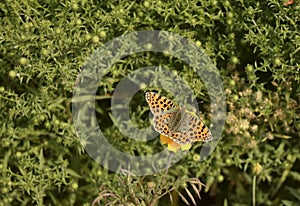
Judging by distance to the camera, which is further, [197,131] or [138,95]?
[138,95]

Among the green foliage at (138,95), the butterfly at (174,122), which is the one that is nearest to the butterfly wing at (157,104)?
the butterfly at (174,122)

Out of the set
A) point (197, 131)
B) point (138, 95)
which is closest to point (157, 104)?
point (197, 131)

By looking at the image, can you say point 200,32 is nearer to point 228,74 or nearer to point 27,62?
point 228,74

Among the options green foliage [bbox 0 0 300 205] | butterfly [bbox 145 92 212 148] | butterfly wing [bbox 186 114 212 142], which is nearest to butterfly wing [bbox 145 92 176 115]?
butterfly [bbox 145 92 212 148]

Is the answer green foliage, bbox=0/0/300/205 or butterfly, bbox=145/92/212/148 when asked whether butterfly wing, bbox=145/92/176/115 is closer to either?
butterfly, bbox=145/92/212/148

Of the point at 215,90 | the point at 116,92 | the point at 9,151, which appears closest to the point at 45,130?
the point at 9,151

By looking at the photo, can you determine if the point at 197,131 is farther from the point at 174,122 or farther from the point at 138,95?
the point at 138,95
